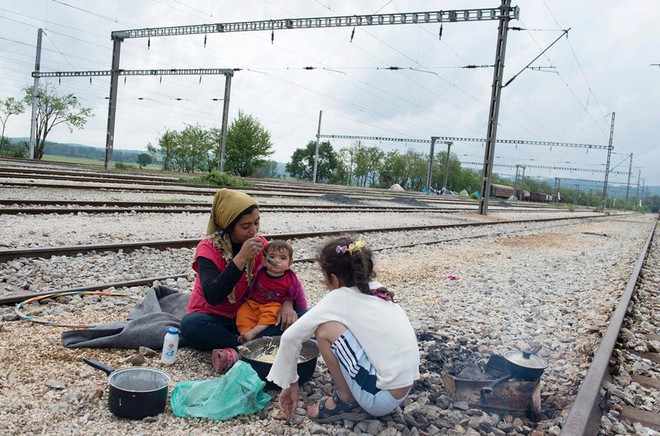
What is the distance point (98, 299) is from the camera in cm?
508

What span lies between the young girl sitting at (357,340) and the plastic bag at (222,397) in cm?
22

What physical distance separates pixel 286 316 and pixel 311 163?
227 feet

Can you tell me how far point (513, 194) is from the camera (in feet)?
253

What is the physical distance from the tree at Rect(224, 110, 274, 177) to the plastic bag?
53468 millimetres

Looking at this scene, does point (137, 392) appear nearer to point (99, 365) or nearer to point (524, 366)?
point (99, 365)

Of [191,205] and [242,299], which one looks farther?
[191,205]

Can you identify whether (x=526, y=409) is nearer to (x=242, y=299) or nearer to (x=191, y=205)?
(x=242, y=299)

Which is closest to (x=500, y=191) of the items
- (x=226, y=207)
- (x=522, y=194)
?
(x=522, y=194)

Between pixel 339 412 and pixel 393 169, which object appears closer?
pixel 339 412

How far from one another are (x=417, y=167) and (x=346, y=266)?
90323mm

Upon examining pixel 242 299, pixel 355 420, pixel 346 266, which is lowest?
pixel 355 420

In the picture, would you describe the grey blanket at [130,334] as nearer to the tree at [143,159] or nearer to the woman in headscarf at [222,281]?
the woman in headscarf at [222,281]

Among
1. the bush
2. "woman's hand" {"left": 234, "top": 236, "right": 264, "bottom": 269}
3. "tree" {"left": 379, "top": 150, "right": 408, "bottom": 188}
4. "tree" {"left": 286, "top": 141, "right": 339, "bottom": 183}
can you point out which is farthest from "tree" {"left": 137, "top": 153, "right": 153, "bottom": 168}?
"woman's hand" {"left": 234, "top": 236, "right": 264, "bottom": 269}

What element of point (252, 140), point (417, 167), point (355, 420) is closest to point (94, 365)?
point (355, 420)
